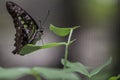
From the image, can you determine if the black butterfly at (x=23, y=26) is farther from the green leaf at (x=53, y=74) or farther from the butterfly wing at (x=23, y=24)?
the green leaf at (x=53, y=74)

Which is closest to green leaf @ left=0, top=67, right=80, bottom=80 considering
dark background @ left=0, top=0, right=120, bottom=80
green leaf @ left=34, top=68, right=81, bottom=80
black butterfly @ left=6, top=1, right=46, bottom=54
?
green leaf @ left=34, top=68, right=81, bottom=80

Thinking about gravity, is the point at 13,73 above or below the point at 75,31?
above

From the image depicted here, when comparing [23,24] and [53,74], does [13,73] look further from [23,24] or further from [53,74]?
[23,24]

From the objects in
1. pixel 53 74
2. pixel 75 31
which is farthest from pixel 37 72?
pixel 75 31

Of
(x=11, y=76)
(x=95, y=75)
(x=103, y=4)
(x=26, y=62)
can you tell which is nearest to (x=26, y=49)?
(x=95, y=75)

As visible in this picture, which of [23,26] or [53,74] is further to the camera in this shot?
[23,26]

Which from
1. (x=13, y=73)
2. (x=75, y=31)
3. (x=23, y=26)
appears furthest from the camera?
(x=75, y=31)

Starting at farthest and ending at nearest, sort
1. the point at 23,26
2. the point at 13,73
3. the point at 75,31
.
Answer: the point at 75,31 → the point at 23,26 → the point at 13,73
